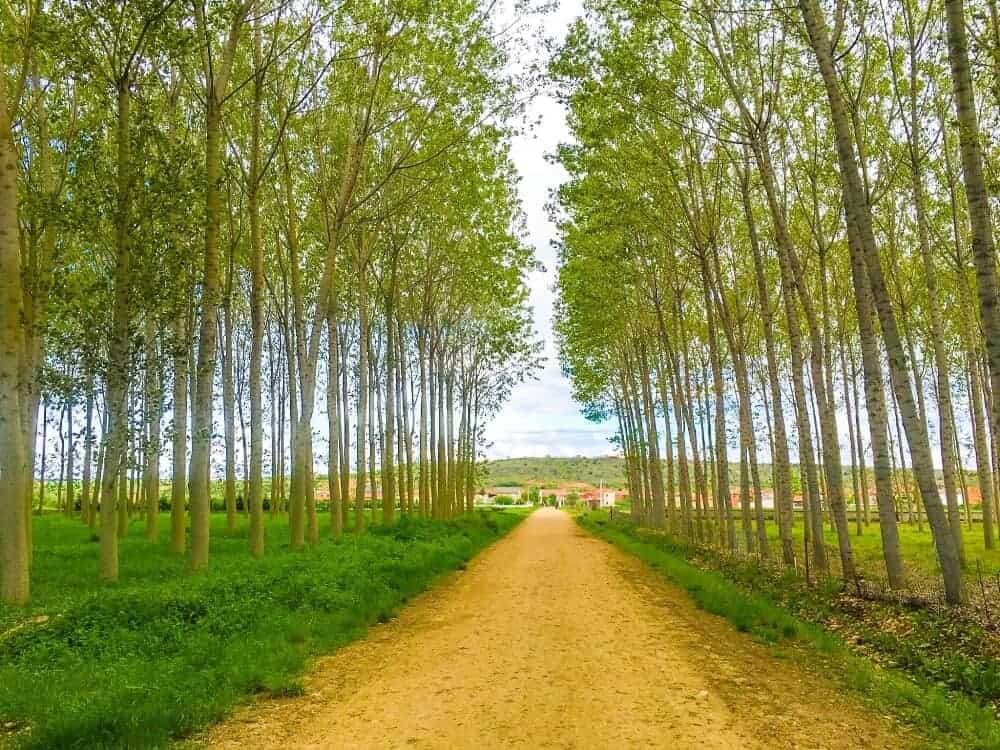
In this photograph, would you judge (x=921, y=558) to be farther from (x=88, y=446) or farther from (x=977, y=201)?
(x=88, y=446)

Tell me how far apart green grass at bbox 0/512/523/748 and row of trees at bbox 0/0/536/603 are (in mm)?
1582

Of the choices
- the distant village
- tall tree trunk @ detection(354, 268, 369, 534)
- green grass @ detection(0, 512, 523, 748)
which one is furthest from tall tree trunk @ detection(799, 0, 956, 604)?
the distant village

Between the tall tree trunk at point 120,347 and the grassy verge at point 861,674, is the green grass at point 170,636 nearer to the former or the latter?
the tall tree trunk at point 120,347

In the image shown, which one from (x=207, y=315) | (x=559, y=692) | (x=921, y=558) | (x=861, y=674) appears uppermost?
(x=207, y=315)

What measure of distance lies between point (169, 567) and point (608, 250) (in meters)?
18.1

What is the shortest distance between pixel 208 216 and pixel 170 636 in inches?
335

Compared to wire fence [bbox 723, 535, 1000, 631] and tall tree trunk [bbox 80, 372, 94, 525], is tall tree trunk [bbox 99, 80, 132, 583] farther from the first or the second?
wire fence [bbox 723, 535, 1000, 631]

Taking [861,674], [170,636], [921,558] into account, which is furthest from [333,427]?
[921,558]

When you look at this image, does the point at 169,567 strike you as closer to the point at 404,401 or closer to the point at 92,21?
the point at 92,21

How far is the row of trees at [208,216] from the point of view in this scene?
12008 millimetres

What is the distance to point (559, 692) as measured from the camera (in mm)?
6469

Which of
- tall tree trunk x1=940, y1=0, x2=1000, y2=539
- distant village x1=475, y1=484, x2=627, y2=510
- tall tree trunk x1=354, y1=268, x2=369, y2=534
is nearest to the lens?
tall tree trunk x1=940, y1=0, x2=1000, y2=539

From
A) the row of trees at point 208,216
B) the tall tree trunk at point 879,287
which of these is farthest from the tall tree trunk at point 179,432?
the tall tree trunk at point 879,287

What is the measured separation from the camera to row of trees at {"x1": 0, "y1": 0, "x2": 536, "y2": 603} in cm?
1201
